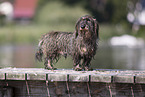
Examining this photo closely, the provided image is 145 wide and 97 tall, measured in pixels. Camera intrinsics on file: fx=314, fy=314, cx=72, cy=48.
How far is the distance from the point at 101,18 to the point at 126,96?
48.8 meters

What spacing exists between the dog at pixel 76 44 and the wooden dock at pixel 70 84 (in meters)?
0.84

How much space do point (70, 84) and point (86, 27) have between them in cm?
131

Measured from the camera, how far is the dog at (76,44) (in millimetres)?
6715

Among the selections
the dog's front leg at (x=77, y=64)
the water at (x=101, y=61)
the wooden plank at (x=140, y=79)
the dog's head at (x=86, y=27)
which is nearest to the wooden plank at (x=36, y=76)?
the dog's front leg at (x=77, y=64)

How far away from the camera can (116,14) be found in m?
47.4

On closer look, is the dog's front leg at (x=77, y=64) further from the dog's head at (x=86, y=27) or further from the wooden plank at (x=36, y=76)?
the wooden plank at (x=36, y=76)

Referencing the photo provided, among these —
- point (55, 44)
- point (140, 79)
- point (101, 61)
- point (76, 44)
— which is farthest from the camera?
point (101, 61)

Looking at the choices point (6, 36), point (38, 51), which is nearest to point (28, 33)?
point (6, 36)

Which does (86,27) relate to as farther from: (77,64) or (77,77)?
(77,77)

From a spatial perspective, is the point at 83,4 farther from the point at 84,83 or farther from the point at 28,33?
the point at 84,83

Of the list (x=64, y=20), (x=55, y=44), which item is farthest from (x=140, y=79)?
(x=64, y=20)

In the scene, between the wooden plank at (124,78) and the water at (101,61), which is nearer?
the wooden plank at (124,78)

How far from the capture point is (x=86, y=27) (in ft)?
21.7

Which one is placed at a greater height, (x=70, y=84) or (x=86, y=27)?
(x=86, y=27)
